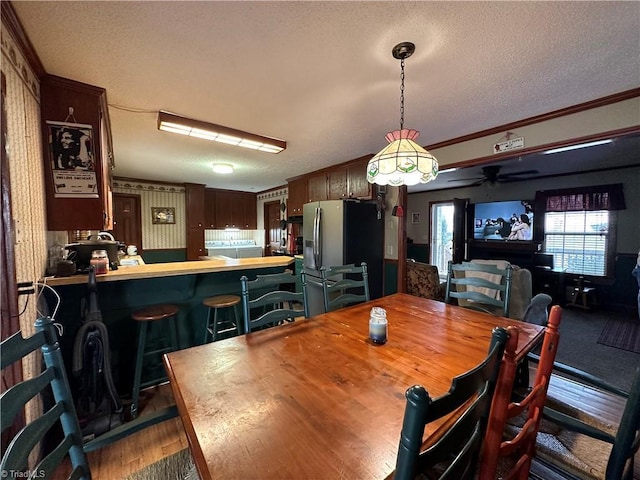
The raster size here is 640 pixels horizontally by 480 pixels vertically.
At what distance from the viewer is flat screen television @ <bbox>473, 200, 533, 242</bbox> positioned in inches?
206

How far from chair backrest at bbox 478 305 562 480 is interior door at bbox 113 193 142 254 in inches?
244

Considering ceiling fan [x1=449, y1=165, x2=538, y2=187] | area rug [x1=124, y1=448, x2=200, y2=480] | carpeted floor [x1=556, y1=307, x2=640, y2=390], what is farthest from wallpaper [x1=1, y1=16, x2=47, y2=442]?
ceiling fan [x1=449, y1=165, x2=538, y2=187]

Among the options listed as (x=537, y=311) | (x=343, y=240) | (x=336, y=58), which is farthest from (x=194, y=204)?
(x=537, y=311)

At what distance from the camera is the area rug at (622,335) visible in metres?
3.05

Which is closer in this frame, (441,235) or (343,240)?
(343,240)

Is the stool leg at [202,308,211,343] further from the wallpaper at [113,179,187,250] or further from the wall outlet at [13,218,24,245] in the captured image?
the wallpaper at [113,179,187,250]

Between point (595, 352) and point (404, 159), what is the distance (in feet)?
10.9

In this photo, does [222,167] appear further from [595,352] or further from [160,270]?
[595,352]

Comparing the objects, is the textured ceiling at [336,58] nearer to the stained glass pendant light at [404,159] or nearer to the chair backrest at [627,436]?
the stained glass pendant light at [404,159]

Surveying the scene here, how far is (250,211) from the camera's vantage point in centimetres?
708

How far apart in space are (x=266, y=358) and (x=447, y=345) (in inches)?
34.2

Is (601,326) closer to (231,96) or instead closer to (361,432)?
(361,432)

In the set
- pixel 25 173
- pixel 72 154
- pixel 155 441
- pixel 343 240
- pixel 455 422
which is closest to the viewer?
pixel 455 422

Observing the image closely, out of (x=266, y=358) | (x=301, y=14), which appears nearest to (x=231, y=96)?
(x=301, y=14)
